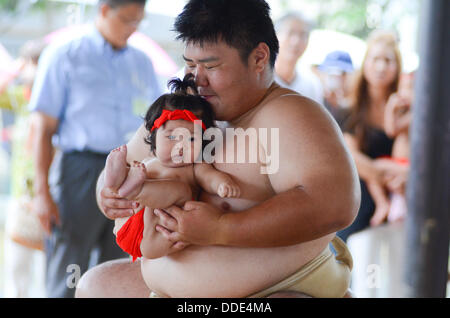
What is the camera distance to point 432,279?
1.95 m

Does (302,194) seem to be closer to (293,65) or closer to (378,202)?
(293,65)

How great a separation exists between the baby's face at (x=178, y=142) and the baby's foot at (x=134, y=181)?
4cm

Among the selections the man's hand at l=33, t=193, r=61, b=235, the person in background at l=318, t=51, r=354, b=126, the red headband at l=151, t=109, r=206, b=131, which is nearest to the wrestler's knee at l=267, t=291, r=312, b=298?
the red headband at l=151, t=109, r=206, b=131

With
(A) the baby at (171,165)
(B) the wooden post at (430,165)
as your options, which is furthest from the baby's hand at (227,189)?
(B) the wooden post at (430,165)

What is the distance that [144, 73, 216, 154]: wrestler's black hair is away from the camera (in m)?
0.78

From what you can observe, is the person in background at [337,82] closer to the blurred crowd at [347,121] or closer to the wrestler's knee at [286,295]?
the blurred crowd at [347,121]

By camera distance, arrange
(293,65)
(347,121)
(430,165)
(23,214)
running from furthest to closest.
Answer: (430,165)
(23,214)
(347,121)
(293,65)

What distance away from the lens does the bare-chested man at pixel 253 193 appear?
2.57 ft

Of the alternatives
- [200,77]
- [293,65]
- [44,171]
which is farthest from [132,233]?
[44,171]

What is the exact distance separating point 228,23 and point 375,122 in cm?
90

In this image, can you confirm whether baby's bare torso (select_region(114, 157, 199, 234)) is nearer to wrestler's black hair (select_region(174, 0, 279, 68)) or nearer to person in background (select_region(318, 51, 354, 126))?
wrestler's black hair (select_region(174, 0, 279, 68))

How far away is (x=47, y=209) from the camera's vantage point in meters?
1.56

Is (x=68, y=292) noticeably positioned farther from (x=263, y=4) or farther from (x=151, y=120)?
(x=263, y=4)

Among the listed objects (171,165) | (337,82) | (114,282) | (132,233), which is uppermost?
(337,82)
